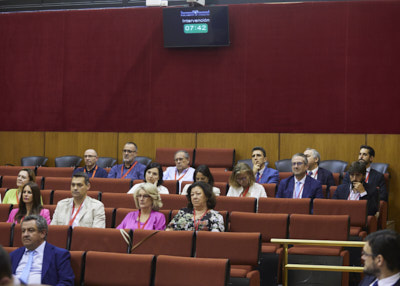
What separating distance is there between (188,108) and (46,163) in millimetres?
1223

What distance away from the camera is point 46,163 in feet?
17.1

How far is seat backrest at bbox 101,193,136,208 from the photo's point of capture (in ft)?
10.8

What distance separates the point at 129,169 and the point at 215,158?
77 centimetres

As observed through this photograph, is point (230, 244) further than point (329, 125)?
No

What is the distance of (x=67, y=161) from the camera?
5.00 m

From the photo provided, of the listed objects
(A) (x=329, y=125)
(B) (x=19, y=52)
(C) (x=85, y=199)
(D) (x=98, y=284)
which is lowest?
(D) (x=98, y=284)

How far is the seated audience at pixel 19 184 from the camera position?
347 centimetres

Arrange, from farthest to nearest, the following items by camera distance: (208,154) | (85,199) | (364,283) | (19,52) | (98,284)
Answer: (19,52)
(208,154)
(85,199)
(98,284)
(364,283)

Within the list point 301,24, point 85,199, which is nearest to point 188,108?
→ point 301,24

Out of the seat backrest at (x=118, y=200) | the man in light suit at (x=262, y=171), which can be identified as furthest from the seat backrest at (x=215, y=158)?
the seat backrest at (x=118, y=200)

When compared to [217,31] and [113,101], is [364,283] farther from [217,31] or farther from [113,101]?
[113,101]

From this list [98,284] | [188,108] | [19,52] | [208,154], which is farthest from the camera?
[19,52]

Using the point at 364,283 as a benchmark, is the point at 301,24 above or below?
above

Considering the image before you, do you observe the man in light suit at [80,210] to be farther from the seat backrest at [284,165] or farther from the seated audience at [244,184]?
the seat backrest at [284,165]
